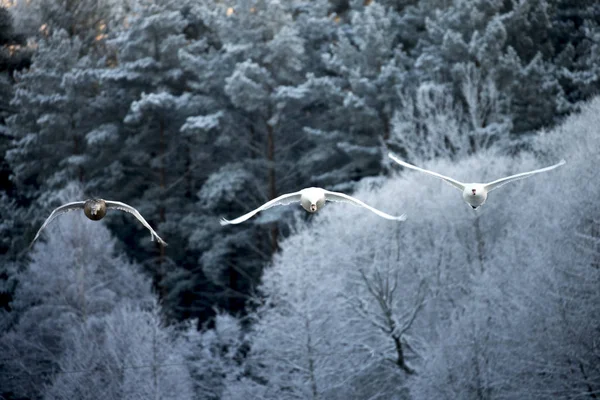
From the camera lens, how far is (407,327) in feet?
79.3

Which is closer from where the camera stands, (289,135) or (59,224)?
(59,224)

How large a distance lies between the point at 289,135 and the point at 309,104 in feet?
4.80

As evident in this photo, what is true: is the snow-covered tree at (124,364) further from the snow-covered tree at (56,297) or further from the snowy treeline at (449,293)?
the snowy treeline at (449,293)

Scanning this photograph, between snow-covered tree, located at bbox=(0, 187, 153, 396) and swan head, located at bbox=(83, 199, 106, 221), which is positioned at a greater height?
swan head, located at bbox=(83, 199, 106, 221)

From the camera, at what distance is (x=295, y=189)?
3653 centimetres

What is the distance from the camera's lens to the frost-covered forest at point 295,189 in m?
23.3

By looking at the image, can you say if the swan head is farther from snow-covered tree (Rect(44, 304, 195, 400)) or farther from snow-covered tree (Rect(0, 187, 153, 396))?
snow-covered tree (Rect(0, 187, 153, 396))

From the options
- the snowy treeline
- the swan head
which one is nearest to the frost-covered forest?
the snowy treeline

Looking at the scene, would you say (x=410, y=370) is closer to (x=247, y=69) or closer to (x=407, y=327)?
(x=407, y=327)

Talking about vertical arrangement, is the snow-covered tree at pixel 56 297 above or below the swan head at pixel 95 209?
below

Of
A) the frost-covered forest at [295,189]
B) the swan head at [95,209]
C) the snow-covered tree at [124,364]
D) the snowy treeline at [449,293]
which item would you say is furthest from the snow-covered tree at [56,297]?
the swan head at [95,209]

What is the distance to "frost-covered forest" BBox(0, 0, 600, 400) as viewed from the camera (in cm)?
2333

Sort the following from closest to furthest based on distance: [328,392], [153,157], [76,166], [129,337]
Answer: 1. [328,392]
2. [129,337]
3. [76,166]
4. [153,157]

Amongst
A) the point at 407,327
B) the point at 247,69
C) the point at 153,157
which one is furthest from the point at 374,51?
the point at 407,327
